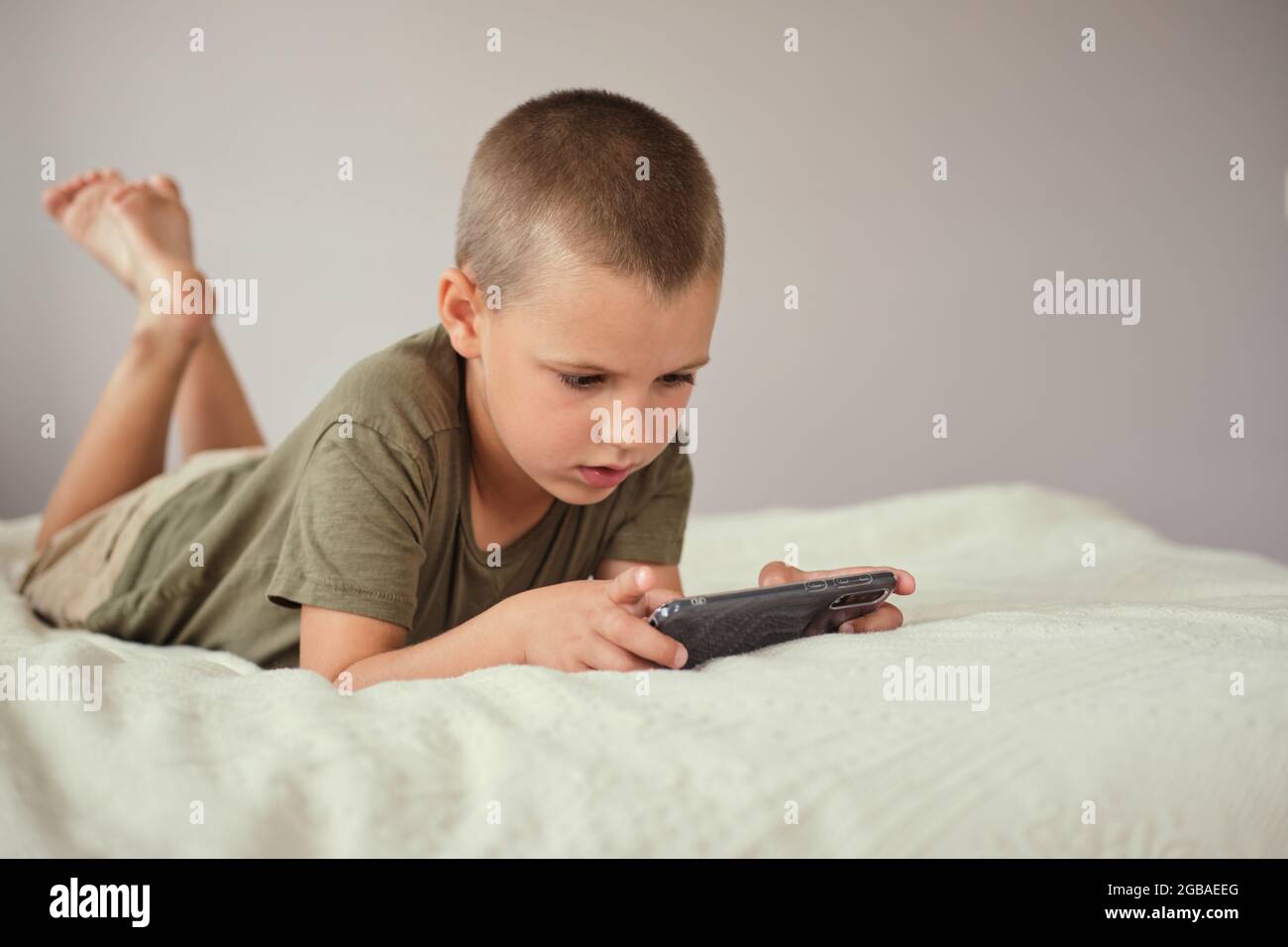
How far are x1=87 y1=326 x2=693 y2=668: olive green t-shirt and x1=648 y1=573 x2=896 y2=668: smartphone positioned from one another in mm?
276

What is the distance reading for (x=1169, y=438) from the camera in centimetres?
278

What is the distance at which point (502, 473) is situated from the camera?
1.09 meters

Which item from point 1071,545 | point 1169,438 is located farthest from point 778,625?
point 1169,438

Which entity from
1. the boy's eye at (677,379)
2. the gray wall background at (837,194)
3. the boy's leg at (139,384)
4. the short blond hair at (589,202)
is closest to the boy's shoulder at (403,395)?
the short blond hair at (589,202)

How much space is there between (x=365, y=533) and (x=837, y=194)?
2.10 metres

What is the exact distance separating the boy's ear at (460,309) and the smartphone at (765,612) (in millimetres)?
349

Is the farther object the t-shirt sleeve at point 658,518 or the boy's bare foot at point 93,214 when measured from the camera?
the boy's bare foot at point 93,214

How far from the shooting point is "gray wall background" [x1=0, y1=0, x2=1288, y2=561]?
266 cm

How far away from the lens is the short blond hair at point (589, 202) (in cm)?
89

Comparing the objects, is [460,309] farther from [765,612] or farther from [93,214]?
[93,214]

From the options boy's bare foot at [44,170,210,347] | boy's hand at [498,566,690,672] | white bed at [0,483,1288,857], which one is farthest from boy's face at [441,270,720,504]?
boy's bare foot at [44,170,210,347]

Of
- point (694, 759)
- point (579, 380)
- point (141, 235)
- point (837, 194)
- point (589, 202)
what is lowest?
point (694, 759)

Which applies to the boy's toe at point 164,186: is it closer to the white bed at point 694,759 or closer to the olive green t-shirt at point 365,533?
the olive green t-shirt at point 365,533

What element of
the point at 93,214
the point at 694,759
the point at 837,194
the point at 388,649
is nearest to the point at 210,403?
the point at 93,214
